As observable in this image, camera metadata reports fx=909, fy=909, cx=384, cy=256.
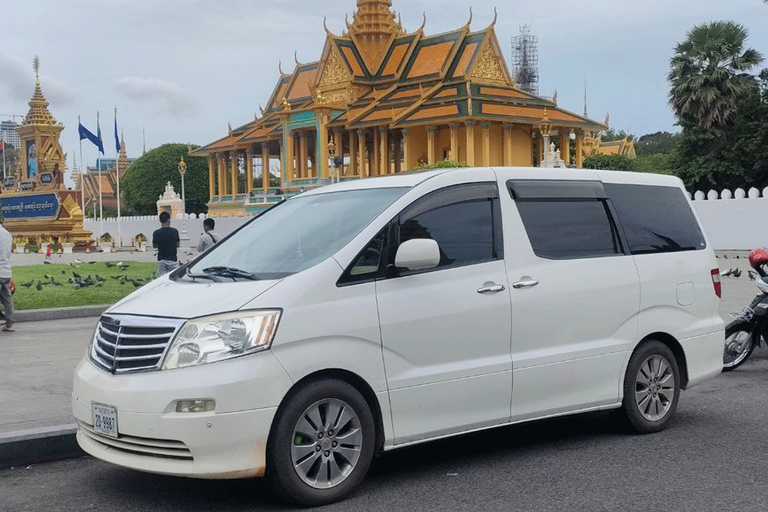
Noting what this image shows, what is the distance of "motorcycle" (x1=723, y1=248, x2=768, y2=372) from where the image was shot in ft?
28.8

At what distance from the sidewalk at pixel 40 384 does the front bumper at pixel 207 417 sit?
1587 mm

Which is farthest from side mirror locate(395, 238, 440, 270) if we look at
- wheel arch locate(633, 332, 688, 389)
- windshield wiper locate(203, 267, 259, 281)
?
wheel arch locate(633, 332, 688, 389)

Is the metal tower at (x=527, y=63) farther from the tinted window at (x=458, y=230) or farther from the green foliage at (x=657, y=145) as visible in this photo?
the tinted window at (x=458, y=230)

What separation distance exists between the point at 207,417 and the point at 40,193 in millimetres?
50438

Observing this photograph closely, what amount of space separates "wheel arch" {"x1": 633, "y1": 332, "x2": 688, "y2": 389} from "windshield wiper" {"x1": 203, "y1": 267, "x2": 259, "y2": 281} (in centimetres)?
306

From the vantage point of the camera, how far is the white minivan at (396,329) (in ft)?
15.2

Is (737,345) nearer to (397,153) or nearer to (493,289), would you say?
(493,289)

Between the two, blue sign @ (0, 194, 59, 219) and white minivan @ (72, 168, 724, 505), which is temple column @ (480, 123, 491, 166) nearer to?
blue sign @ (0, 194, 59, 219)

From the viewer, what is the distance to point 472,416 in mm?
5453

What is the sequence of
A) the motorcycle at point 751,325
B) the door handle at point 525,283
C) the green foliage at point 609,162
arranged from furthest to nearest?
the green foliage at point 609,162 < the motorcycle at point 751,325 < the door handle at point 525,283

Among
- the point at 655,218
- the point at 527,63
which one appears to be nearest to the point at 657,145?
the point at 527,63

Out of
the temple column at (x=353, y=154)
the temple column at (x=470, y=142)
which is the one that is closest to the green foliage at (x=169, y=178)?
the temple column at (x=353, y=154)

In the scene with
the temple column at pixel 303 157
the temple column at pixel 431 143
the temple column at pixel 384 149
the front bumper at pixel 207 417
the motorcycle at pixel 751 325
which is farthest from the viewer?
the temple column at pixel 303 157

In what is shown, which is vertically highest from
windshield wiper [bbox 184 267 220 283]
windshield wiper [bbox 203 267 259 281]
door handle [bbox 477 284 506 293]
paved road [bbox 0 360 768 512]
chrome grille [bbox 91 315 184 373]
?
windshield wiper [bbox 203 267 259 281]
